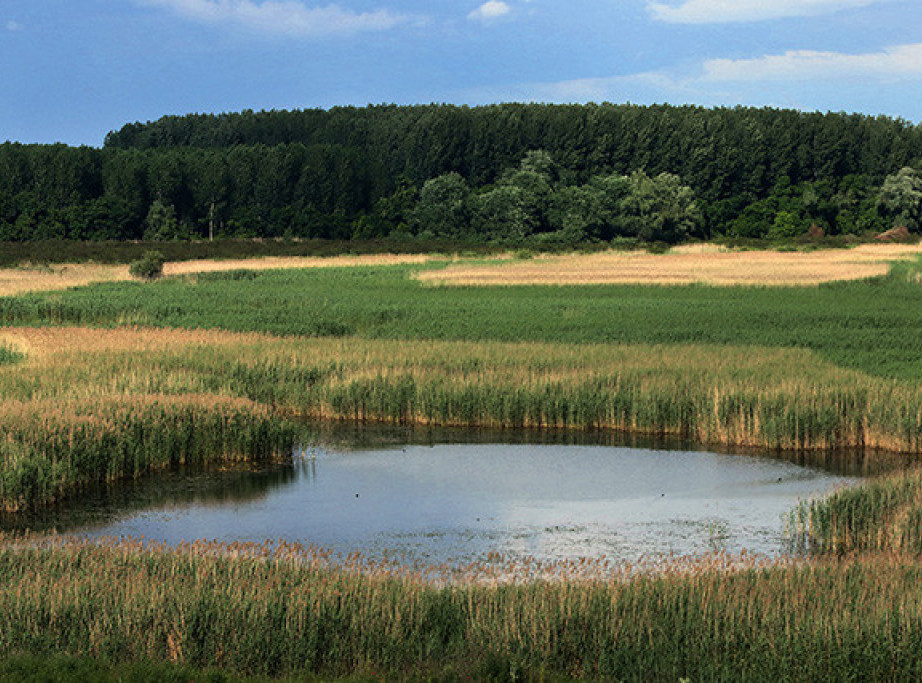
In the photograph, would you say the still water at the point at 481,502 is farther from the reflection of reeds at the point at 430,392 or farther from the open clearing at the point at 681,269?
the open clearing at the point at 681,269

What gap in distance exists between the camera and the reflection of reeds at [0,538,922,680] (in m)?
9.77

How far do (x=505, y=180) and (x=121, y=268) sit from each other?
60035mm

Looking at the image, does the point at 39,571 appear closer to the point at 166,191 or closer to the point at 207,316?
the point at 207,316

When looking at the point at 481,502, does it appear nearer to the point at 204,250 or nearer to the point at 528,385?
the point at 528,385

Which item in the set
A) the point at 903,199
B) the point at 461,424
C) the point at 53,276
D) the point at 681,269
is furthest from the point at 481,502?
the point at 903,199

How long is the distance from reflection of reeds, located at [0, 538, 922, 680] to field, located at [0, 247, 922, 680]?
0.03m

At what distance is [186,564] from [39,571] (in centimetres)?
145

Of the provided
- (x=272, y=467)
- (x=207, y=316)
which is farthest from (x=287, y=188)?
(x=272, y=467)

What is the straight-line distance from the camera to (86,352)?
91.9 ft

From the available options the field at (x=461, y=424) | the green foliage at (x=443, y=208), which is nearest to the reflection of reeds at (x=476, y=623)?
the field at (x=461, y=424)

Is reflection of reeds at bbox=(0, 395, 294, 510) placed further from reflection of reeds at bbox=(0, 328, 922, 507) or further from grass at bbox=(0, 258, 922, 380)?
grass at bbox=(0, 258, 922, 380)

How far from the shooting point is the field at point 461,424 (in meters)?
10.0

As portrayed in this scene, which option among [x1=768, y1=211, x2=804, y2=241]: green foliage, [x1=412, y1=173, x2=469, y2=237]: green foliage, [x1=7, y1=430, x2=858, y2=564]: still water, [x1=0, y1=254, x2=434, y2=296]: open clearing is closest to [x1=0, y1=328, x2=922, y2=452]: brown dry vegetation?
[x1=7, y1=430, x2=858, y2=564]: still water

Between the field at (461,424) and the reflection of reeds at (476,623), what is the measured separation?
1.1 inches
